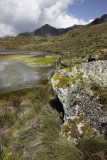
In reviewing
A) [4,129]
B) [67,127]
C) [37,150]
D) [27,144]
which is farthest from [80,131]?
[4,129]

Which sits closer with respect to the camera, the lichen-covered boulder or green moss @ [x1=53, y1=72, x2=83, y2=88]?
the lichen-covered boulder

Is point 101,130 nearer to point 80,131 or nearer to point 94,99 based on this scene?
point 80,131

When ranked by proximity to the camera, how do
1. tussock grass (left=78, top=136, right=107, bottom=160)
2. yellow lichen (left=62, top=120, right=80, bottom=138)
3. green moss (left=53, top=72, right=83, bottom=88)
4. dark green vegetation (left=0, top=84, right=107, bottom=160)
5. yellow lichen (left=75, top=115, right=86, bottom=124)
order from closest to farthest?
tussock grass (left=78, top=136, right=107, bottom=160), dark green vegetation (left=0, top=84, right=107, bottom=160), yellow lichen (left=62, top=120, right=80, bottom=138), yellow lichen (left=75, top=115, right=86, bottom=124), green moss (left=53, top=72, right=83, bottom=88)

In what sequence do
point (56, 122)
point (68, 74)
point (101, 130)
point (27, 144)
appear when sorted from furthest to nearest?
point (68, 74) < point (56, 122) < point (27, 144) < point (101, 130)

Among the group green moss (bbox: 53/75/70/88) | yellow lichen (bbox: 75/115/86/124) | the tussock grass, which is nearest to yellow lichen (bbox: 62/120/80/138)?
yellow lichen (bbox: 75/115/86/124)

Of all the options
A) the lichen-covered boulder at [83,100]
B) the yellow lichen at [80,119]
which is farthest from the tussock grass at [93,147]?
the yellow lichen at [80,119]

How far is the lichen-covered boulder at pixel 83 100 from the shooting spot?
2868 millimetres

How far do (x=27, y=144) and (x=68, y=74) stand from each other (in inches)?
120

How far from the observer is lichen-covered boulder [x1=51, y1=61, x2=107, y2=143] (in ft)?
9.41

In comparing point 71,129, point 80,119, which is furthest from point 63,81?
point 71,129

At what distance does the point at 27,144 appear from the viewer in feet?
10.8

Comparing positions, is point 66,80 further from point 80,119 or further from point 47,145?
point 47,145

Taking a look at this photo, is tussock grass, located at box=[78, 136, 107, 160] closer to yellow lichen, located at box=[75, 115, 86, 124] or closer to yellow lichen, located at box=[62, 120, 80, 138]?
yellow lichen, located at box=[62, 120, 80, 138]

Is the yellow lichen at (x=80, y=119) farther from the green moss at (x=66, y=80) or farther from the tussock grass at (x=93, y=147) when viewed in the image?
the green moss at (x=66, y=80)
